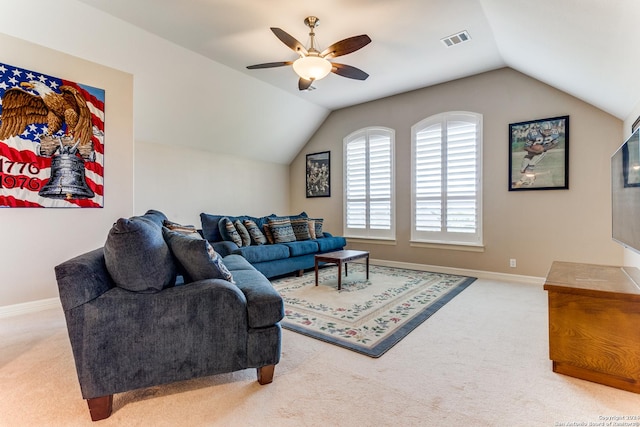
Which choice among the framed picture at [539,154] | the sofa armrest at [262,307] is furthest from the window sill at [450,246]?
the sofa armrest at [262,307]

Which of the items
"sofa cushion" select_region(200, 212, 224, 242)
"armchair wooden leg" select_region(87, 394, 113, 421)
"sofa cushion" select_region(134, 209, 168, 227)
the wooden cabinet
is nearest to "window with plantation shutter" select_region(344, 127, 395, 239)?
"sofa cushion" select_region(200, 212, 224, 242)

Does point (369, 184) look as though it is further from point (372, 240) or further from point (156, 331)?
point (156, 331)

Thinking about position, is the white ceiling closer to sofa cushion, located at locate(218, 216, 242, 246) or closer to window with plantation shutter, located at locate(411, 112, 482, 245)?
window with plantation shutter, located at locate(411, 112, 482, 245)

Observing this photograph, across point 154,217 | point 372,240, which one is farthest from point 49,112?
point 372,240

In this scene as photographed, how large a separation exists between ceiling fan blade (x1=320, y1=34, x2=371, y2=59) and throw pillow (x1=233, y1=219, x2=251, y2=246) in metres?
2.58

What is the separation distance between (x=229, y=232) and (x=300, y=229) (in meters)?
1.32

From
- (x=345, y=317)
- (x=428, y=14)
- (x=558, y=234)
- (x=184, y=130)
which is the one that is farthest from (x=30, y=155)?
(x=558, y=234)

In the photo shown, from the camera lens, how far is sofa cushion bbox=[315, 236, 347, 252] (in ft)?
17.0

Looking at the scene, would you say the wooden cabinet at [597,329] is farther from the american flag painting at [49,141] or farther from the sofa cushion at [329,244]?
the american flag painting at [49,141]

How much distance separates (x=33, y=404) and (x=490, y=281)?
4.97 meters

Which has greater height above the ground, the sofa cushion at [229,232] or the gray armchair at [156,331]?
the sofa cushion at [229,232]

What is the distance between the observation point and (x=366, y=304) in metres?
3.37

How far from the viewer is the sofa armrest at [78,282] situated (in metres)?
1.47

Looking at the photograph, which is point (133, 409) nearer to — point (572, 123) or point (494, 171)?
point (494, 171)
